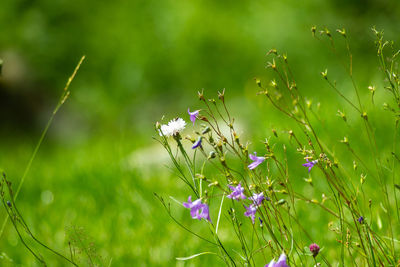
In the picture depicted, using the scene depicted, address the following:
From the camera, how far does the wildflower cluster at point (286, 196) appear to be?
152 cm

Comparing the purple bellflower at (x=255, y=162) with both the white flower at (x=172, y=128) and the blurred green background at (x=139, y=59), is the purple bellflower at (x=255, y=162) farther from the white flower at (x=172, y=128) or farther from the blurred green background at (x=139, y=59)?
the blurred green background at (x=139, y=59)

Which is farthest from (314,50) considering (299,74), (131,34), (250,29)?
(131,34)

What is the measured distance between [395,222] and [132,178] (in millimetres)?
1530

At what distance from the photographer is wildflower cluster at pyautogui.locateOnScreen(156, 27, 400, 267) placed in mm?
1518

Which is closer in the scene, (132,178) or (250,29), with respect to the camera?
(132,178)

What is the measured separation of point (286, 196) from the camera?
10.6 ft

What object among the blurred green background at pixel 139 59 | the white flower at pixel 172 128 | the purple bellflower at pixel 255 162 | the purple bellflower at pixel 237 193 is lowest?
the purple bellflower at pixel 237 193

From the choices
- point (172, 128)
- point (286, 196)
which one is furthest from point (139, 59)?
point (172, 128)

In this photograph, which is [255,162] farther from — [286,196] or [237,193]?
[286,196]

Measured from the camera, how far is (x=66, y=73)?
7.96m

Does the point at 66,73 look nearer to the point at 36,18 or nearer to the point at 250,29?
the point at 36,18

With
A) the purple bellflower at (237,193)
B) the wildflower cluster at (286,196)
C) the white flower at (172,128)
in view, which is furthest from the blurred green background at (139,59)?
the purple bellflower at (237,193)

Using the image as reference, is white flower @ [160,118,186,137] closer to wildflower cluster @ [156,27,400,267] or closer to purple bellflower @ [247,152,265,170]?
wildflower cluster @ [156,27,400,267]

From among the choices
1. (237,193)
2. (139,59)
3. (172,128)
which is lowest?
→ (237,193)
